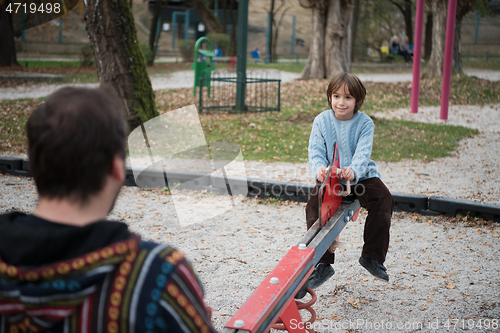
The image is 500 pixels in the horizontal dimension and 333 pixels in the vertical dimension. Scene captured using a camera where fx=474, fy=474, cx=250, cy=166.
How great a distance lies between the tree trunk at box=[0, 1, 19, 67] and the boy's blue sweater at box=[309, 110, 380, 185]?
59.3ft

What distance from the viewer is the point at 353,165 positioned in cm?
302

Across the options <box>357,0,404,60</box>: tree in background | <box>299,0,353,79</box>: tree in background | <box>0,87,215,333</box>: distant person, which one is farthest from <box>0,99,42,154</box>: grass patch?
<box>357,0,404,60</box>: tree in background

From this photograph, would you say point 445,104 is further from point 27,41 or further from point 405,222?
point 27,41

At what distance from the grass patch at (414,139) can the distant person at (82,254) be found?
6539 millimetres

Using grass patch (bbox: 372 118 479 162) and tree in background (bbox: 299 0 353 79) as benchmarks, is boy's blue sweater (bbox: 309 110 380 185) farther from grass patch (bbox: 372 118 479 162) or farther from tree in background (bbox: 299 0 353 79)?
tree in background (bbox: 299 0 353 79)

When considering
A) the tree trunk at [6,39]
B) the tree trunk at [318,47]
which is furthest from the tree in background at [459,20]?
the tree trunk at [6,39]

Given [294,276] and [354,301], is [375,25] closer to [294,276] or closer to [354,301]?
[354,301]

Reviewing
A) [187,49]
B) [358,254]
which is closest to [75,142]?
[358,254]

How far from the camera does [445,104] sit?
246 inches

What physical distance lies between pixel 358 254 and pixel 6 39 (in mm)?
18514

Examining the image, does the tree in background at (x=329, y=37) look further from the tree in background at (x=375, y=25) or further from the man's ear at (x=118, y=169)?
the tree in background at (x=375, y=25)

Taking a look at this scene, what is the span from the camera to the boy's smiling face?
3.14m

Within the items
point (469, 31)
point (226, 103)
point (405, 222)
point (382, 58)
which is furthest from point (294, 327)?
point (469, 31)

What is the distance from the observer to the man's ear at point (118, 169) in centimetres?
95
